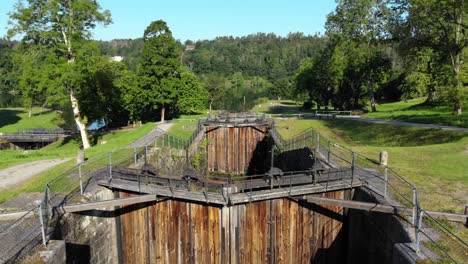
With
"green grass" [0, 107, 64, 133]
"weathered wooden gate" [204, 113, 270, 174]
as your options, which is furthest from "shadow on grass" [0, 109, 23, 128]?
"weathered wooden gate" [204, 113, 270, 174]

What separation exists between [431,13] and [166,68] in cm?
2626

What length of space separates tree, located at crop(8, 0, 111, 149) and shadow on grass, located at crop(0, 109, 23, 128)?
35.8 metres

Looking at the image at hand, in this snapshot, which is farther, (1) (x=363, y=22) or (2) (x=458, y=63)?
(1) (x=363, y=22)

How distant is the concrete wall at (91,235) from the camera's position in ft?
32.8

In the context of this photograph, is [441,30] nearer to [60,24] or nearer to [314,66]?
[314,66]

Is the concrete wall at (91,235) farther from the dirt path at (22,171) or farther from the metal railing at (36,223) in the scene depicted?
the dirt path at (22,171)

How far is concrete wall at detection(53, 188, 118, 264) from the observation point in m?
10.0

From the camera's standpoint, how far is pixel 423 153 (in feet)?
59.6

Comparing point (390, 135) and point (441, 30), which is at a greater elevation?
point (441, 30)

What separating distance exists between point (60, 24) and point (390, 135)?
2605cm

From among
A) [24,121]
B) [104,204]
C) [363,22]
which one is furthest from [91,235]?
[24,121]

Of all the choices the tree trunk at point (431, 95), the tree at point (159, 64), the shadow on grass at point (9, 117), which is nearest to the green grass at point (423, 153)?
the tree at point (159, 64)

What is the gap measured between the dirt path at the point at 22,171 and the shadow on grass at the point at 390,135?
68.3ft

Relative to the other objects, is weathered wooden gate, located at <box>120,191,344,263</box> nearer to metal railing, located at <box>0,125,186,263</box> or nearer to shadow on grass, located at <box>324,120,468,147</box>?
metal railing, located at <box>0,125,186,263</box>
